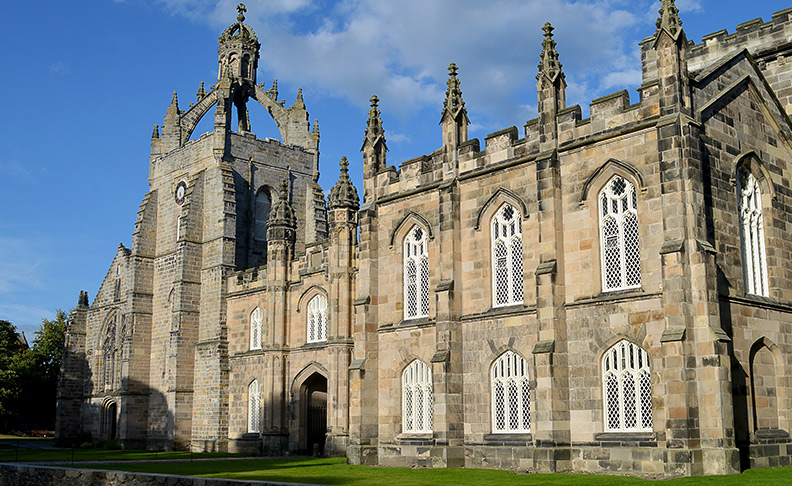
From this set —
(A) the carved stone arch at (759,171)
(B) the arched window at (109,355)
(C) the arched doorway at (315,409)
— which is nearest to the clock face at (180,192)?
(B) the arched window at (109,355)

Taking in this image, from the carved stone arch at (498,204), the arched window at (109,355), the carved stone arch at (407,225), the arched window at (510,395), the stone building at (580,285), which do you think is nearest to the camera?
the stone building at (580,285)

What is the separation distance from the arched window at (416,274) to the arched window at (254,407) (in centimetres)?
1461

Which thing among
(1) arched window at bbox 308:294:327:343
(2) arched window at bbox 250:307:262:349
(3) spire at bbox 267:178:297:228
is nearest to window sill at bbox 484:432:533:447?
(1) arched window at bbox 308:294:327:343

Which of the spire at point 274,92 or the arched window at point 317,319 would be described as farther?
the spire at point 274,92

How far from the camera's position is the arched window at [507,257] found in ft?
87.5

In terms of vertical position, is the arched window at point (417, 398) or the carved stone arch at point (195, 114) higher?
the carved stone arch at point (195, 114)

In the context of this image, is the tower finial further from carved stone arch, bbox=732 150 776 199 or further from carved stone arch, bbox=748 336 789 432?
carved stone arch, bbox=748 336 789 432

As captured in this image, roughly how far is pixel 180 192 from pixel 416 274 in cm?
2659

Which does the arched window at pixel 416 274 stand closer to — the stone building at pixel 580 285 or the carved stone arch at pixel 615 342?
the stone building at pixel 580 285

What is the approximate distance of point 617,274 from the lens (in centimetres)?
2388

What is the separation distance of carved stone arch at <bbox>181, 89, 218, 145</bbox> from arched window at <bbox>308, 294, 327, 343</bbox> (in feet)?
67.4

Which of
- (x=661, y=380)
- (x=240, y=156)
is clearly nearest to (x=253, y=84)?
(x=240, y=156)

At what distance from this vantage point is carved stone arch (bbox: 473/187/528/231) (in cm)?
2643

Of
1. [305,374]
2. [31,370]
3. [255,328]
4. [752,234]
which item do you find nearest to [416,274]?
[752,234]
